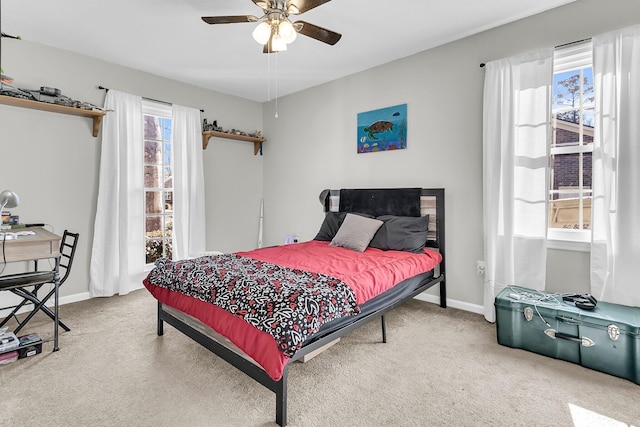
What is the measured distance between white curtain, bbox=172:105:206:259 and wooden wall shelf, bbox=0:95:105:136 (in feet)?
2.81

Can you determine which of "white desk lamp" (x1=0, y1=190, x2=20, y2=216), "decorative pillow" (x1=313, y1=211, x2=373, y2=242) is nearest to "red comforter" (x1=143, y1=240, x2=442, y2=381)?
"decorative pillow" (x1=313, y1=211, x2=373, y2=242)

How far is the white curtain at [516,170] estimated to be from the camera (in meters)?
2.68

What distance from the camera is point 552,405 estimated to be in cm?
179

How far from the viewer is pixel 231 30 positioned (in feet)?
9.77

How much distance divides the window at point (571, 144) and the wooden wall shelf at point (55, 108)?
14.3 ft

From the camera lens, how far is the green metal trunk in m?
1.99

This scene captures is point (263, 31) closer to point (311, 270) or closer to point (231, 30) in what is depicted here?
point (231, 30)

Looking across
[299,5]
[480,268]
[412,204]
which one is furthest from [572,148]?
[299,5]

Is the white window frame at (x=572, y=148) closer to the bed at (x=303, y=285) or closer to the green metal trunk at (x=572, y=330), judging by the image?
the green metal trunk at (x=572, y=330)

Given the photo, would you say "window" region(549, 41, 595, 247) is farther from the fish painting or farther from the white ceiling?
the fish painting

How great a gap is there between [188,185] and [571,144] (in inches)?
163

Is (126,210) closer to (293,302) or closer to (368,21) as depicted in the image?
(293,302)

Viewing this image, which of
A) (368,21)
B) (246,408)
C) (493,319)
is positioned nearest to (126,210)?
(246,408)

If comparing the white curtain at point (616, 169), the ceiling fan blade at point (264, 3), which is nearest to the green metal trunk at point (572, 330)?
the white curtain at point (616, 169)
